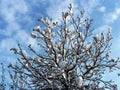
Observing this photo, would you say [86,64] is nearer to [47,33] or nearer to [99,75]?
[99,75]

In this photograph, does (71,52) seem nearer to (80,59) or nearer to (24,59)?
(80,59)

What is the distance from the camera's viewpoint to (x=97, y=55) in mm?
15977

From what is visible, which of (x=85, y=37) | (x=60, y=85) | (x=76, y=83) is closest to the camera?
(x=76, y=83)

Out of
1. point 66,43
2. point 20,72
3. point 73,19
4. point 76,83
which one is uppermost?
point 73,19

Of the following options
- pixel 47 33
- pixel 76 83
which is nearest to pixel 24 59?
pixel 47 33

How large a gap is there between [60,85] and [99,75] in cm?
257

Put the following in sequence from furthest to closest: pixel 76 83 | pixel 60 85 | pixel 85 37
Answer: pixel 85 37 < pixel 60 85 < pixel 76 83

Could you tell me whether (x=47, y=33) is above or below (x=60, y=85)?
above

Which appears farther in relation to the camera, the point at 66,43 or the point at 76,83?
the point at 66,43

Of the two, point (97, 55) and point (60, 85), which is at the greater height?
point (97, 55)

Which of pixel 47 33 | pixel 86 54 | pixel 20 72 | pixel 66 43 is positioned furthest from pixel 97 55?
pixel 20 72

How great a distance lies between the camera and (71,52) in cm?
1598

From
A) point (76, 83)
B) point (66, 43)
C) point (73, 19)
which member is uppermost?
point (73, 19)

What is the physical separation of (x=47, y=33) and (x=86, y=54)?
2.21m
